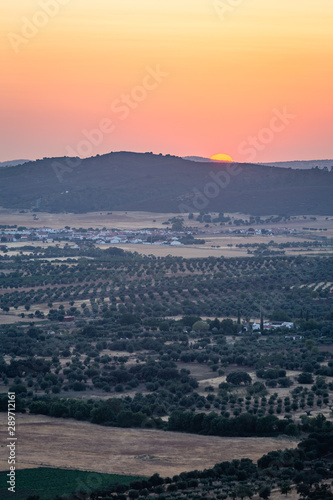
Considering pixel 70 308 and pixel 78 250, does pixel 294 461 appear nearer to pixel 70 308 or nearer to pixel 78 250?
pixel 70 308

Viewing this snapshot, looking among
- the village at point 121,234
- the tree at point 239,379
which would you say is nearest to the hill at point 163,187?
the village at point 121,234

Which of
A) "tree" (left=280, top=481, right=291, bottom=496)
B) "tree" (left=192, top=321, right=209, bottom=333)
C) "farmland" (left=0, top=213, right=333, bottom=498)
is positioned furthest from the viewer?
"tree" (left=192, top=321, right=209, bottom=333)

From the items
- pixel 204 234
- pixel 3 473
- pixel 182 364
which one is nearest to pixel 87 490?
pixel 3 473

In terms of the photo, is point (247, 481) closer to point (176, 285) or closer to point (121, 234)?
point (176, 285)

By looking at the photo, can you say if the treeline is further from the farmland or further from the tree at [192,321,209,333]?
the tree at [192,321,209,333]

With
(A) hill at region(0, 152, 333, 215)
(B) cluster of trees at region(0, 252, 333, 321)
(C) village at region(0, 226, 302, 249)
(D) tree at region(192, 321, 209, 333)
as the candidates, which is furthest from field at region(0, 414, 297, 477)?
(A) hill at region(0, 152, 333, 215)

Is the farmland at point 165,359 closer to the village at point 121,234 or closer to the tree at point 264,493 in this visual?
the tree at point 264,493
